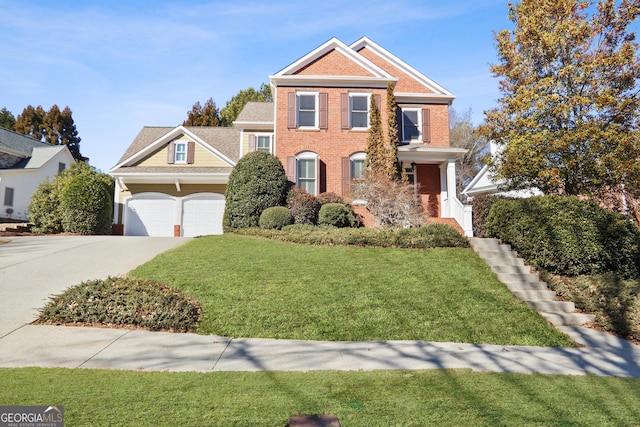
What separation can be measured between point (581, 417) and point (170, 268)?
8731 millimetres

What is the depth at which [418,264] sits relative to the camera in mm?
10602

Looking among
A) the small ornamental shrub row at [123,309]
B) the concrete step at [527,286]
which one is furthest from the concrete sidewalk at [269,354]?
the concrete step at [527,286]

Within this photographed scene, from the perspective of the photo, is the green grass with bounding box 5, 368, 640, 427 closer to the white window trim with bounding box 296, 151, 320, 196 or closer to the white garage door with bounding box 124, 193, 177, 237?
the white window trim with bounding box 296, 151, 320, 196

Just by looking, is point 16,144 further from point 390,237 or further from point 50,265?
point 390,237

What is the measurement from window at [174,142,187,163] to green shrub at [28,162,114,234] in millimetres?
3490

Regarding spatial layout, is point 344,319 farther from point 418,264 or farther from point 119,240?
point 119,240

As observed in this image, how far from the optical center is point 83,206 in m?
19.2

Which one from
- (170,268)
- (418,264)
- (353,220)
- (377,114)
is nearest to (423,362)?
(418,264)

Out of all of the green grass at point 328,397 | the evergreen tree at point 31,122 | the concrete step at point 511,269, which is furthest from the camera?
the evergreen tree at point 31,122

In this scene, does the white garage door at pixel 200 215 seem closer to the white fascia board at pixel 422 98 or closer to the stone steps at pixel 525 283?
the white fascia board at pixel 422 98

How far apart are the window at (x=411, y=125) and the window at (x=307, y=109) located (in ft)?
14.8

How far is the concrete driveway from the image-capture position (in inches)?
312

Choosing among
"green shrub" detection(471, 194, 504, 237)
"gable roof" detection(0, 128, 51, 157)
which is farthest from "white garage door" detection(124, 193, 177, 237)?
"green shrub" detection(471, 194, 504, 237)

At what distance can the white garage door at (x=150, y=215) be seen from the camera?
71.2 feet
